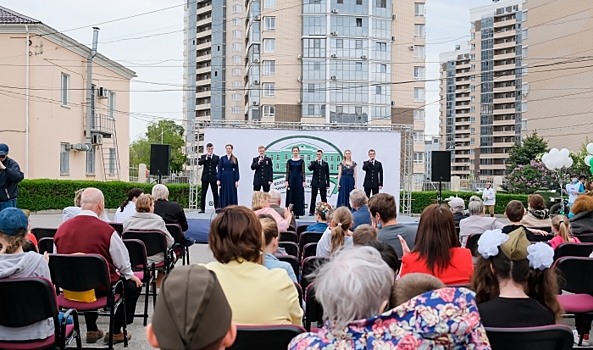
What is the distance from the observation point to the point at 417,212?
2317cm

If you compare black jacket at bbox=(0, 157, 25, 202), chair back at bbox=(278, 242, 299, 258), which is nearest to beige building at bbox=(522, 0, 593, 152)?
black jacket at bbox=(0, 157, 25, 202)

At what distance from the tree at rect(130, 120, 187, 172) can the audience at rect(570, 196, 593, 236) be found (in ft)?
170

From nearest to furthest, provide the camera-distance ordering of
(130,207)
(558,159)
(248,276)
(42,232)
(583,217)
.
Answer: (248,276) → (42,232) → (583,217) → (130,207) → (558,159)

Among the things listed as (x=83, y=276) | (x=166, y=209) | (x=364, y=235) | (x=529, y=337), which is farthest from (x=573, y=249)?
(x=166, y=209)

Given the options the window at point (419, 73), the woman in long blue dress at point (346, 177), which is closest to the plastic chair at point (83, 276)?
the woman in long blue dress at point (346, 177)

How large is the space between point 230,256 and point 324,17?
51.6m

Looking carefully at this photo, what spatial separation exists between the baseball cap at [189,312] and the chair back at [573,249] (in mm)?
4468

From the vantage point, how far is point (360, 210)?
6.24 metres

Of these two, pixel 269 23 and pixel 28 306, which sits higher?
pixel 269 23

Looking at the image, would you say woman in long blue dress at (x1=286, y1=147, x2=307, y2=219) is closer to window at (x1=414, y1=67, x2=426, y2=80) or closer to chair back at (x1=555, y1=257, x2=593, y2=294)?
chair back at (x1=555, y1=257, x2=593, y2=294)

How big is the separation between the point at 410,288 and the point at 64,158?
2467 cm

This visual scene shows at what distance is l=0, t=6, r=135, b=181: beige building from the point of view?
22156mm

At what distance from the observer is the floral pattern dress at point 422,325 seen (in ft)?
5.75

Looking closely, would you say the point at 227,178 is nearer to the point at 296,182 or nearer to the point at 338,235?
the point at 296,182
